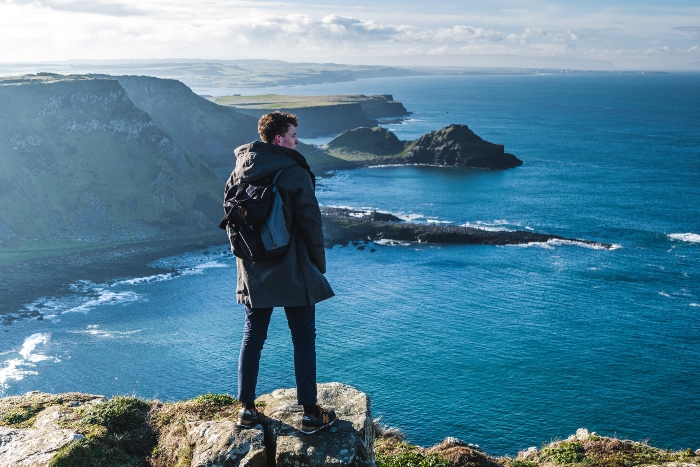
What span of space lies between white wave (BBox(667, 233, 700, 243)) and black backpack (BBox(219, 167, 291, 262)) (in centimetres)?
7799

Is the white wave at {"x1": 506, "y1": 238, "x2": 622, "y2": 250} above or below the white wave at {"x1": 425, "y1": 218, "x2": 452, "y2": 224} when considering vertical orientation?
below

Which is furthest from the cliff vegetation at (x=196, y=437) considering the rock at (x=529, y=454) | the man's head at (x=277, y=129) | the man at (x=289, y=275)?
the man's head at (x=277, y=129)

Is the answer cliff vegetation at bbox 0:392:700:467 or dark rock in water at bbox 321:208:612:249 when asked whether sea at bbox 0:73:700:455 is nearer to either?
dark rock in water at bbox 321:208:612:249

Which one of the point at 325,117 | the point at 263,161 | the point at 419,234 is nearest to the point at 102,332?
the point at 419,234

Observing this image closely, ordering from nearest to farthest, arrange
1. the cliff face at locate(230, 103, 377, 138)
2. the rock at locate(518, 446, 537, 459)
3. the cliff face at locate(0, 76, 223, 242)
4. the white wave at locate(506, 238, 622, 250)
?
1. the rock at locate(518, 446, 537, 459)
2. the white wave at locate(506, 238, 622, 250)
3. the cliff face at locate(0, 76, 223, 242)
4. the cliff face at locate(230, 103, 377, 138)

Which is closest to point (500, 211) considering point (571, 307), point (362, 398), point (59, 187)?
point (571, 307)

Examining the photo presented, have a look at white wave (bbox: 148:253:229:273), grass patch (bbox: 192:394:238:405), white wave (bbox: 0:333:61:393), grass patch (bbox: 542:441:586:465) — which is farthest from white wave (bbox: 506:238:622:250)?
grass patch (bbox: 192:394:238:405)

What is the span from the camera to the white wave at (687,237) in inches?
2933

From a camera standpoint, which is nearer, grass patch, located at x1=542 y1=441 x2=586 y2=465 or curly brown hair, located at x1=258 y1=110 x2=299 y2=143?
curly brown hair, located at x1=258 y1=110 x2=299 y2=143

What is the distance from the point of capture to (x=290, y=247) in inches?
287

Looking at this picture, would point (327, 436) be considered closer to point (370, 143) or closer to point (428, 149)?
point (428, 149)

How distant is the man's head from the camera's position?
299 inches

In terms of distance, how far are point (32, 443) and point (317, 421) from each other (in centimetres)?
368

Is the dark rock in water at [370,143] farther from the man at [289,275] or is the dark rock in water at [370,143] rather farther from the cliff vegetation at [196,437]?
the man at [289,275]
